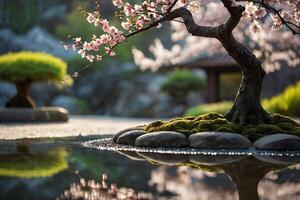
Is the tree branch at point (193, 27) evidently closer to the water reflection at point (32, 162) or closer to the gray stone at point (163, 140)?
the gray stone at point (163, 140)

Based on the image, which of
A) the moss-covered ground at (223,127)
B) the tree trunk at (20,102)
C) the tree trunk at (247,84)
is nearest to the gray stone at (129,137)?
the moss-covered ground at (223,127)

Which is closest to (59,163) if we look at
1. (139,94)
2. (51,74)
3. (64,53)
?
(51,74)

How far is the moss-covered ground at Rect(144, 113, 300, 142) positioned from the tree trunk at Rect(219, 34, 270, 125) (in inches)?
12.8

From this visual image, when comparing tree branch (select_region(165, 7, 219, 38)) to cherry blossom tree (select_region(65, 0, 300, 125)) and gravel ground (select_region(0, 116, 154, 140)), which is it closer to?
cherry blossom tree (select_region(65, 0, 300, 125))

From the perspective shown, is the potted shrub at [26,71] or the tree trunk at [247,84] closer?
the tree trunk at [247,84]

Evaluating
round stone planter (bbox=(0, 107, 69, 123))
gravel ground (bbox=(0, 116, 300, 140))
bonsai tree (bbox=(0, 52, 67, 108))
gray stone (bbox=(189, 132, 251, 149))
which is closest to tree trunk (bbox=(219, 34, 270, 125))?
gray stone (bbox=(189, 132, 251, 149))

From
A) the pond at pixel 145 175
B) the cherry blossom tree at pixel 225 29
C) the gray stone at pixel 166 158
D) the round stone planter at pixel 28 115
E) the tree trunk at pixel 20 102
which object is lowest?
the pond at pixel 145 175

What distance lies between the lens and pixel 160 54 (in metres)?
22.6

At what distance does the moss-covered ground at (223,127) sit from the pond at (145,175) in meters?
1.43

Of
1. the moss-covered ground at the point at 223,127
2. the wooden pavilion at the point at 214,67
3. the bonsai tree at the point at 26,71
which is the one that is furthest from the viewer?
the wooden pavilion at the point at 214,67

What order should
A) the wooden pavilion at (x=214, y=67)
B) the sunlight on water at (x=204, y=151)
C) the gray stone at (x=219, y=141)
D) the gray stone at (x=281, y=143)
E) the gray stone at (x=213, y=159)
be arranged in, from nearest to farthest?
the gray stone at (x=213, y=159), the sunlight on water at (x=204, y=151), the gray stone at (x=281, y=143), the gray stone at (x=219, y=141), the wooden pavilion at (x=214, y=67)

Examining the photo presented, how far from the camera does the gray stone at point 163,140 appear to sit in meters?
9.71

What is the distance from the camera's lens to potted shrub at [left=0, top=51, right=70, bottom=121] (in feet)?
67.6

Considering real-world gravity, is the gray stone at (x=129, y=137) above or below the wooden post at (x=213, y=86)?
below
